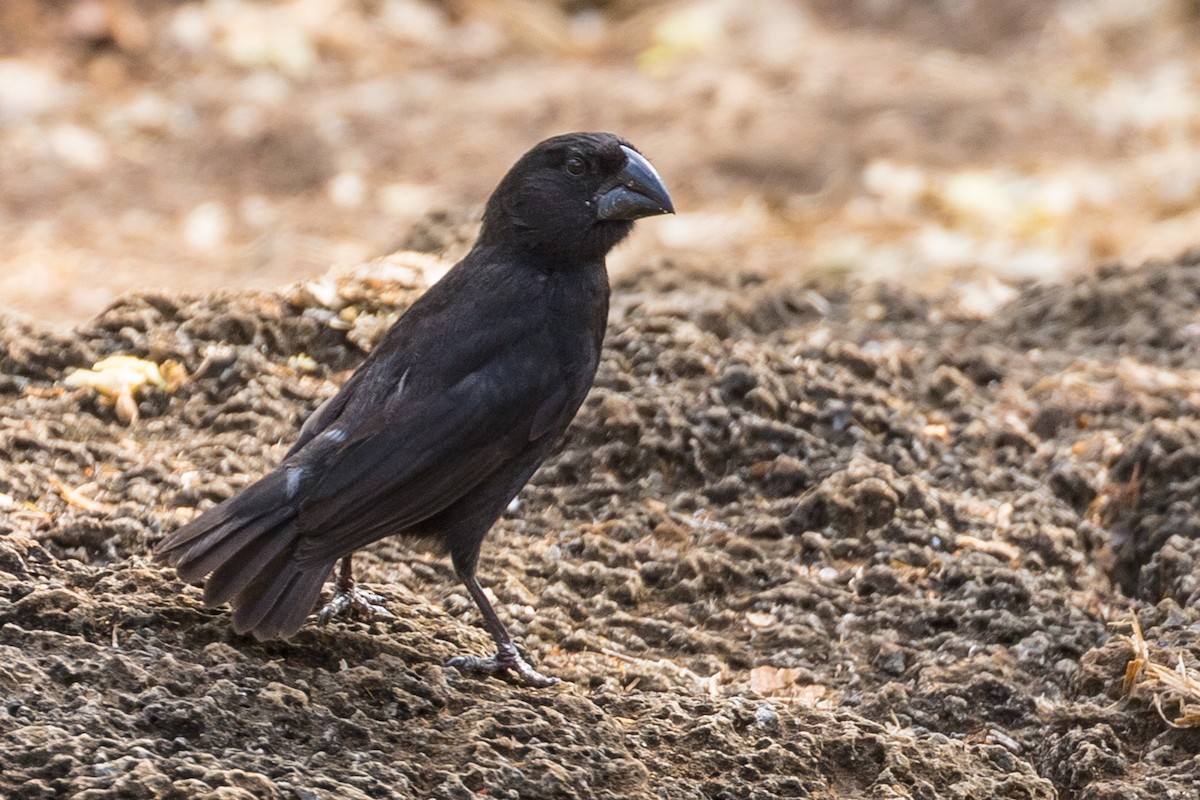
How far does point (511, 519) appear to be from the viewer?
4.63 meters

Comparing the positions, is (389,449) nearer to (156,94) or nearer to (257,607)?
(257,607)

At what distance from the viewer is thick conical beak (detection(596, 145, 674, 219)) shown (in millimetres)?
4188

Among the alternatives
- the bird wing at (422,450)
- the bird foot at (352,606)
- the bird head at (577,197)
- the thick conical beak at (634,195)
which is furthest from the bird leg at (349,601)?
the thick conical beak at (634,195)

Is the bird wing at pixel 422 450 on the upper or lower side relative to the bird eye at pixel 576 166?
lower

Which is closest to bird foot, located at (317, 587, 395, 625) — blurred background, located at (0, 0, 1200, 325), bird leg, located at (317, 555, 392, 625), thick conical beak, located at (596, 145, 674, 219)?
bird leg, located at (317, 555, 392, 625)

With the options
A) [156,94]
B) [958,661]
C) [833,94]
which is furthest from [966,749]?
[156,94]

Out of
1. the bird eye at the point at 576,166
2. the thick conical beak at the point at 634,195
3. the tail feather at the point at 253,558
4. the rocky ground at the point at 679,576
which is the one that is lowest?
the rocky ground at the point at 679,576

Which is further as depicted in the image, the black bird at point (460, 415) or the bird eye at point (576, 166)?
the bird eye at point (576, 166)

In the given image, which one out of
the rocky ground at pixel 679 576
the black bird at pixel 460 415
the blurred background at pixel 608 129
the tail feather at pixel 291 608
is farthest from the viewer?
the blurred background at pixel 608 129

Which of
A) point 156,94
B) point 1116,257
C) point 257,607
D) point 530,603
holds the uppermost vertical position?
point 156,94

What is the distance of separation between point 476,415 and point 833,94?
19.4 ft

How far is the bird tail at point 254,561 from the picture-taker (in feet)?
11.5

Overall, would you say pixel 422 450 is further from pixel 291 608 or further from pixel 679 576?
pixel 679 576

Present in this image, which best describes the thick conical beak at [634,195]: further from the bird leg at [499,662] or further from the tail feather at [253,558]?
the tail feather at [253,558]
